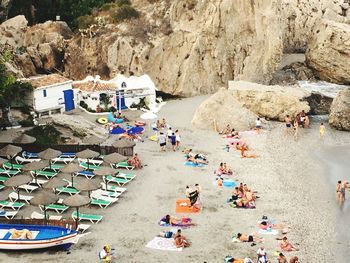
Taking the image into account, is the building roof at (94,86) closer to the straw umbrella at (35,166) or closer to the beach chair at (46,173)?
the beach chair at (46,173)

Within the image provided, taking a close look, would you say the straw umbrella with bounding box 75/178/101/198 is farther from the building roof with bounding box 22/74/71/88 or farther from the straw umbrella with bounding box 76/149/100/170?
the building roof with bounding box 22/74/71/88

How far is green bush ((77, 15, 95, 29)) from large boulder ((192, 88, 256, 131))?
1816 centimetres

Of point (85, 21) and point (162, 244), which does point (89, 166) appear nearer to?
point (162, 244)

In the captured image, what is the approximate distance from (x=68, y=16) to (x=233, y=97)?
1019 inches

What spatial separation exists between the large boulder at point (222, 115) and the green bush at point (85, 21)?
18.2 meters

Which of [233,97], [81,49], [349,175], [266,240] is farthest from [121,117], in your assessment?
[266,240]

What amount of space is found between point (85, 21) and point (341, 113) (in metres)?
26.5

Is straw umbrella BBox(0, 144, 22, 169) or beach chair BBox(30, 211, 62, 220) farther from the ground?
straw umbrella BBox(0, 144, 22, 169)

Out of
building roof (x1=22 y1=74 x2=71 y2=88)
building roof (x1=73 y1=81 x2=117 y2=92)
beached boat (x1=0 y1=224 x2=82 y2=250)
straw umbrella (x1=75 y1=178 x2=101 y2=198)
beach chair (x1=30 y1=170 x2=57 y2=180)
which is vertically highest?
building roof (x1=22 y1=74 x2=71 y2=88)

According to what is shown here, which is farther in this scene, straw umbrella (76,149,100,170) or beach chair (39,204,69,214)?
straw umbrella (76,149,100,170)

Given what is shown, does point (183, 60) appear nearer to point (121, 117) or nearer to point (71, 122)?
point (121, 117)

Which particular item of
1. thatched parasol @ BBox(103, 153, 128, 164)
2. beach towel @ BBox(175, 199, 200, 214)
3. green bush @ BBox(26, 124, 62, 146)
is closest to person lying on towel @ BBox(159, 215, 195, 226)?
beach towel @ BBox(175, 199, 200, 214)

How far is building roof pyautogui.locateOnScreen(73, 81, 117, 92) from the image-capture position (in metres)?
44.5

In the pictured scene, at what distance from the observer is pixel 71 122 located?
3722 cm
